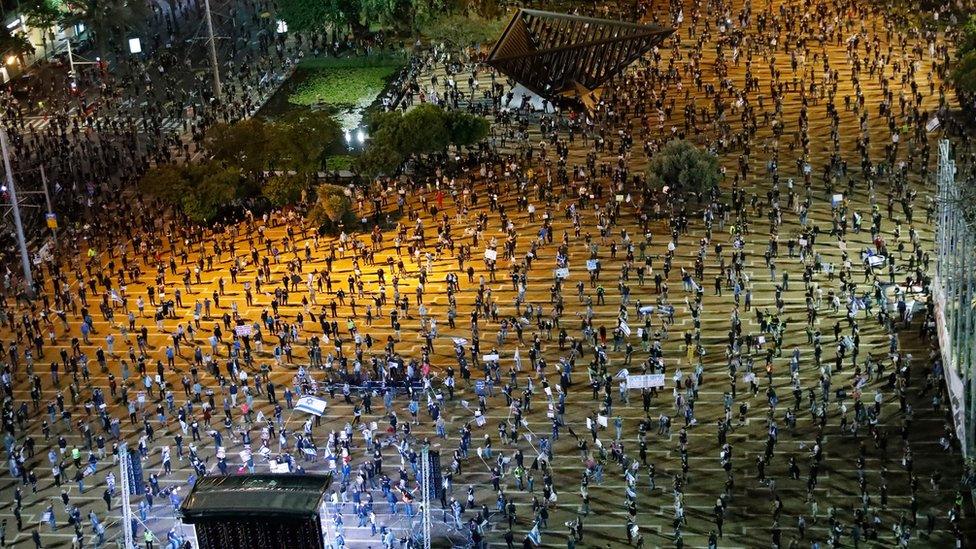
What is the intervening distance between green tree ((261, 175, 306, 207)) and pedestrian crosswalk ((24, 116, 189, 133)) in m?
17.3

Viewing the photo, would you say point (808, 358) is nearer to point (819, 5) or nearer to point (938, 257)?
point (938, 257)

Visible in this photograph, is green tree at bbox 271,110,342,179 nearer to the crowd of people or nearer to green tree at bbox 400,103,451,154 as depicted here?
the crowd of people

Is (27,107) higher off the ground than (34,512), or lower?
higher

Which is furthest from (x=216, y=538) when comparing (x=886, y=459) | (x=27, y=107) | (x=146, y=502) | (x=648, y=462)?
(x=27, y=107)

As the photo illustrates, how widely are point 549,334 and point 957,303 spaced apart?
63.3 feet

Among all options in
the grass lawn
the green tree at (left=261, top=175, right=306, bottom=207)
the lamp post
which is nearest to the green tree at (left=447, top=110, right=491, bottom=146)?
the green tree at (left=261, top=175, right=306, bottom=207)

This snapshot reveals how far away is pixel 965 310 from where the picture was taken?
229 feet

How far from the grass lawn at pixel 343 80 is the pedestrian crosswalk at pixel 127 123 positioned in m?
8.58

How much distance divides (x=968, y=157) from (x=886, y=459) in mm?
35142

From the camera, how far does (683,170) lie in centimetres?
9656

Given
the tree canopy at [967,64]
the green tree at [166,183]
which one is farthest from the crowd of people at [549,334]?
the tree canopy at [967,64]

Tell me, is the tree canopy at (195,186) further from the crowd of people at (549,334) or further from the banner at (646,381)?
the banner at (646,381)

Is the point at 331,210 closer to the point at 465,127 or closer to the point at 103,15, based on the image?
the point at 465,127

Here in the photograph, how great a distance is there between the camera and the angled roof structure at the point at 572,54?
366ft
